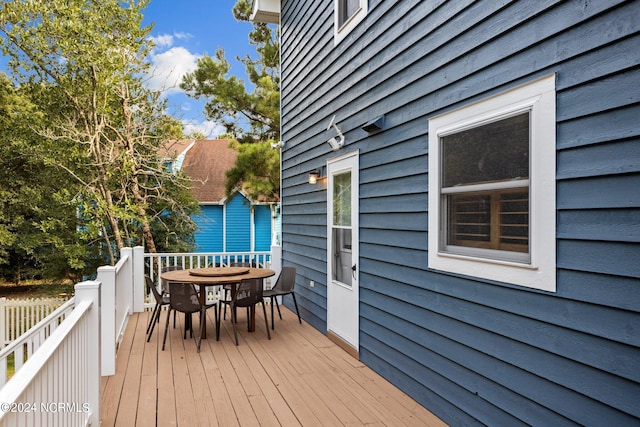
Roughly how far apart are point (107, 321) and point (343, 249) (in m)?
2.42

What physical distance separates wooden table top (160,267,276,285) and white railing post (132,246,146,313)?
1334mm

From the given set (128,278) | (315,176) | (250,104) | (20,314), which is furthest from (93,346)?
(250,104)

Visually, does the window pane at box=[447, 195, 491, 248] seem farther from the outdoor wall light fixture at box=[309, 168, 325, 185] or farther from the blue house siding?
the blue house siding

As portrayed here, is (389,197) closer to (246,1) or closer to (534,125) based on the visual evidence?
(534,125)

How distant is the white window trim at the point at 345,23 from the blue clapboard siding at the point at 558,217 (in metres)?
0.11

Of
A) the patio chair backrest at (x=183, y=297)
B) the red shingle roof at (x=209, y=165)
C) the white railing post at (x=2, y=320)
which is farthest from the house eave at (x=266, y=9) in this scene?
the red shingle roof at (x=209, y=165)

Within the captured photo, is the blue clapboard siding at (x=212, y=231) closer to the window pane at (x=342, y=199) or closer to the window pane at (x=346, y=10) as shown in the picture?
the window pane at (x=342, y=199)

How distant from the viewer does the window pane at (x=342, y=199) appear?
15.9 ft

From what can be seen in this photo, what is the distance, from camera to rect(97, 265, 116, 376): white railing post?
13.1 feet

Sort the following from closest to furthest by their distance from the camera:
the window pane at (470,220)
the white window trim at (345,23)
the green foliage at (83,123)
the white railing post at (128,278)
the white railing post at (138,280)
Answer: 1. the window pane at (470,220)
2. the white window trim at (345,23)
3. the white railing post at (128,278)
4. the white railing post at (138,280)
5. the green foliage at (83,123)

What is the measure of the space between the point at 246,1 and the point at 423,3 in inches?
517

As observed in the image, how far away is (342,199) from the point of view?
502 cm

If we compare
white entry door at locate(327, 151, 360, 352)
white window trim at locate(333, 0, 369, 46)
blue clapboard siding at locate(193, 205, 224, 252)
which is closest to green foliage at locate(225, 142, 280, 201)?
blue clapboard siding at locate(193, 205, 224, 252)

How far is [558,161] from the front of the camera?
2139mm
